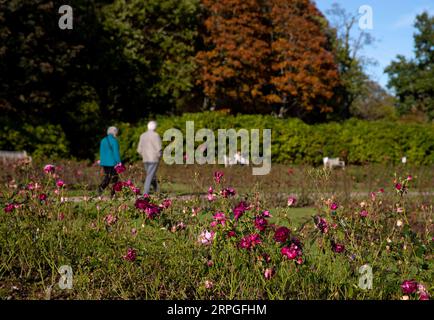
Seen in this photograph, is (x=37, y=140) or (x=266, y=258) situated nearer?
(x=266, y=258)

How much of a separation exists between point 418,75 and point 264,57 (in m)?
27.2

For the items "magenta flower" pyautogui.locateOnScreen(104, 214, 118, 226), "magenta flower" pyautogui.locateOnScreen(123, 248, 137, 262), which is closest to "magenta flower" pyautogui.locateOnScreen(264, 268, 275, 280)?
"magenta flower" pyautogui.locateOnScreen(123, 248, 137, 262)

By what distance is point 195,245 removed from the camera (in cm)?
518

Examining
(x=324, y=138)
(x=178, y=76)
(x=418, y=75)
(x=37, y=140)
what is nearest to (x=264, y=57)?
(x=178, y=76)

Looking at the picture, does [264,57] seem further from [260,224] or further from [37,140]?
[260,224]

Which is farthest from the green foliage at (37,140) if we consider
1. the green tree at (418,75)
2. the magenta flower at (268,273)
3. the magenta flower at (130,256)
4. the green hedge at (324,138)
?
the green tree at (418,75)

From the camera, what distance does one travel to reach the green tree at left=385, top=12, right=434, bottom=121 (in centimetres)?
5409

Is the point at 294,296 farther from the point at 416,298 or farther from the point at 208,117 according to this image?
the point at 208,117

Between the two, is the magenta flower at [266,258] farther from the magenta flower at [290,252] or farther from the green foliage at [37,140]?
the green foliage at [37,140]

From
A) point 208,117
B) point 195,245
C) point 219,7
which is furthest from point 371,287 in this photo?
point 219,7

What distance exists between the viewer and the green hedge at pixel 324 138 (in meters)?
24.6

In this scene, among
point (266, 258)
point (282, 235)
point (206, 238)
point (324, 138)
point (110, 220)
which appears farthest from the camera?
point (324, 138)

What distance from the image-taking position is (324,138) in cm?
2788

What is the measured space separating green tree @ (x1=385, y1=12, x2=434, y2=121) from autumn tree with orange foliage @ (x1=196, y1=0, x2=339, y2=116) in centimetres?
1959
